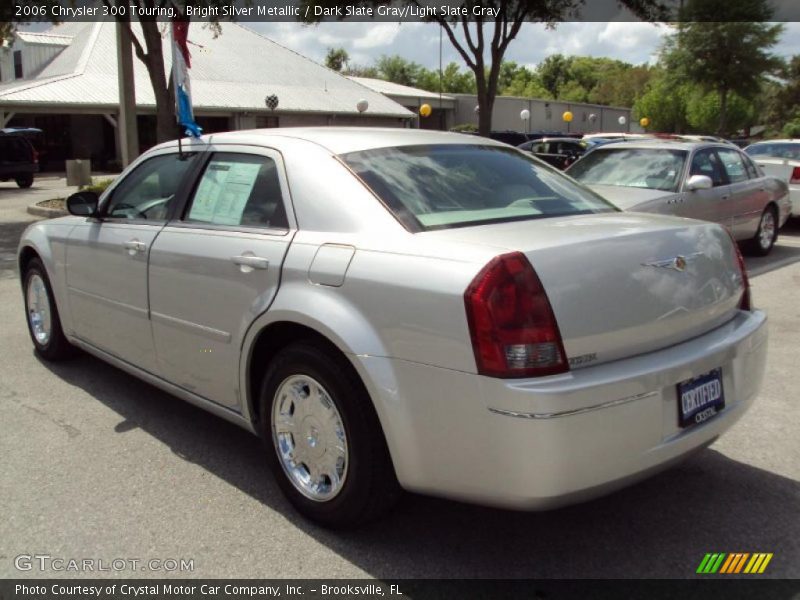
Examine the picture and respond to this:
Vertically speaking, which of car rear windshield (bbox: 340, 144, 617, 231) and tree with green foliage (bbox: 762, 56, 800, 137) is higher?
tree with green foliage (bbox: 762, 56, 800, 137)

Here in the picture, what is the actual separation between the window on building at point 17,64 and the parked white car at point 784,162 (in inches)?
1380

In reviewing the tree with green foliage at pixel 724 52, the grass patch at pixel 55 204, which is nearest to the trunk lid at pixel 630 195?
the grass patch at pixel 55 204

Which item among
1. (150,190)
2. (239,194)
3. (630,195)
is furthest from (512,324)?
(630,195)

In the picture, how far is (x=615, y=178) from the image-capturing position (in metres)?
8.92

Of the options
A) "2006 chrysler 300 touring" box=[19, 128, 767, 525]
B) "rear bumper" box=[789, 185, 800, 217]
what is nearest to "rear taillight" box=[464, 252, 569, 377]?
"2006 chrysler 300 touring" box=[19, 128, 767, 525]

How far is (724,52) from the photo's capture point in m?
37.2


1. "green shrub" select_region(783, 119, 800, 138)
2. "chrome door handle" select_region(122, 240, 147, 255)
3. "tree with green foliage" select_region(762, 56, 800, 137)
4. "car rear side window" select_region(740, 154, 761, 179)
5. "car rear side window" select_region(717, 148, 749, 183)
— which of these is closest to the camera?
"chrome door handle" select_region(122, 240, 147, 255)

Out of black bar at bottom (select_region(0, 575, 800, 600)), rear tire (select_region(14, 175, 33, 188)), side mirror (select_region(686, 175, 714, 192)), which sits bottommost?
black bar at bottom (select_region(0, 575, 800, 600))

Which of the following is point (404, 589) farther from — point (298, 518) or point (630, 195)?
point (630, 195)

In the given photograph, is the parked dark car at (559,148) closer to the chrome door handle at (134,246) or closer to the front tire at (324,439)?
the chrome door handle at (134,246)

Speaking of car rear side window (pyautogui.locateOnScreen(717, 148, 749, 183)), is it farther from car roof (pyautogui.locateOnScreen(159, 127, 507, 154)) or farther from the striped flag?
the striped flag

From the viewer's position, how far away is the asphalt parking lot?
9.75 feet

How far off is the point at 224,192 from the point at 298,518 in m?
1.63

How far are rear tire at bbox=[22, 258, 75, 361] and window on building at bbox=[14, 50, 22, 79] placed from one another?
36932 mm
